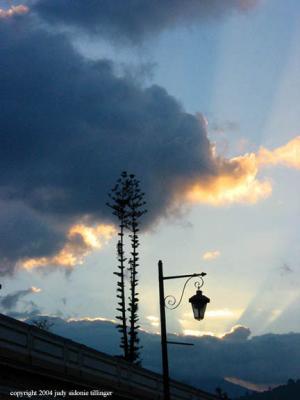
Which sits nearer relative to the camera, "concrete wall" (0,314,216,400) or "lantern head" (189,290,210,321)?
"lantern head" (189,290,210,321)

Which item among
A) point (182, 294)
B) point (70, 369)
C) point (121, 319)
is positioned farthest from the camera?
point (121, 319)

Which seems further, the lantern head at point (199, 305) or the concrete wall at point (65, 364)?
the concrete wall at point (65, 364)

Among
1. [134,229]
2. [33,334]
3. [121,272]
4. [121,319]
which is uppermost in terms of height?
[134,229]

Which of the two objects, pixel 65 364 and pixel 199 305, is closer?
pixel 199 305

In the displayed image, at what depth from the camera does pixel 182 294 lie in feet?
57.3

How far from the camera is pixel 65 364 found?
2206cm

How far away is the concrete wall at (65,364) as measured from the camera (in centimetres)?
1851

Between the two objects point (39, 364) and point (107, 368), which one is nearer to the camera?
point (39, 364)

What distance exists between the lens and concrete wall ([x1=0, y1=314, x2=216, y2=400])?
60.7ft

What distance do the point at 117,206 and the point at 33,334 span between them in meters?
39.3

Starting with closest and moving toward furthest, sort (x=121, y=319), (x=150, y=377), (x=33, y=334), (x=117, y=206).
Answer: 1. (x=33, y=334)
2. (x=150, y=377)
3. (x=121, y=319)
4. (x=117, y=206)

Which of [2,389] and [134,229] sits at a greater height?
[134,229]

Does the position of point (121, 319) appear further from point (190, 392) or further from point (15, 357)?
point (15, 357)

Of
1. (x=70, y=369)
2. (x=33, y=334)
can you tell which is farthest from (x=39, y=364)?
(x=70, y=369)
